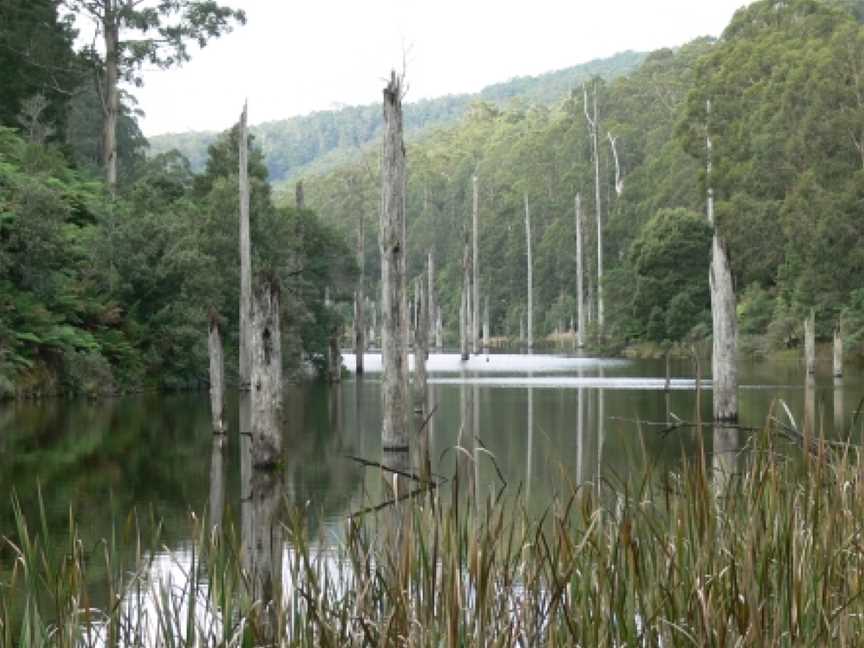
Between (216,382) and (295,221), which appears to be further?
(295,221)

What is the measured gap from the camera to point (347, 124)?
601 ft

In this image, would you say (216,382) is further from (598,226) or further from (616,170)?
(616,170)

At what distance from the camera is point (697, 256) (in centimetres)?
5928

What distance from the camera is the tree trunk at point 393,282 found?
16.3 metres

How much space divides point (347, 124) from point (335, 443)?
167170 mm

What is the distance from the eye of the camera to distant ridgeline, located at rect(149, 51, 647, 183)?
173625 mm

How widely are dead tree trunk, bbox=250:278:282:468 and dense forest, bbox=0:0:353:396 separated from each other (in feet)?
36.3

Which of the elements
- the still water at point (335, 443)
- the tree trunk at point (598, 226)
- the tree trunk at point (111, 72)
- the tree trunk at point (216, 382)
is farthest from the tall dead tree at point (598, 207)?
the tree trunk at point (216, 382)

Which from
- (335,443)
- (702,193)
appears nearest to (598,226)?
(702,193)

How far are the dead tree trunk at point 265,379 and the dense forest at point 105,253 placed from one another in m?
11.1

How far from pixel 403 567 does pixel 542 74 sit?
188m

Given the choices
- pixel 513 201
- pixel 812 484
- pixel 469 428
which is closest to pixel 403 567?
pixel 812 484

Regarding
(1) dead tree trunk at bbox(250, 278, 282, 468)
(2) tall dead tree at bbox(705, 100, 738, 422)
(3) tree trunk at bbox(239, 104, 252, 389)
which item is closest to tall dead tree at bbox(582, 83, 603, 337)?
(3) tree trunk at bbox(239, 104, 252, 389)

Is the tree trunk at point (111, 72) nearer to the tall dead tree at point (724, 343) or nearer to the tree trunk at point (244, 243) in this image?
the tree trunk at point (244, 243)
